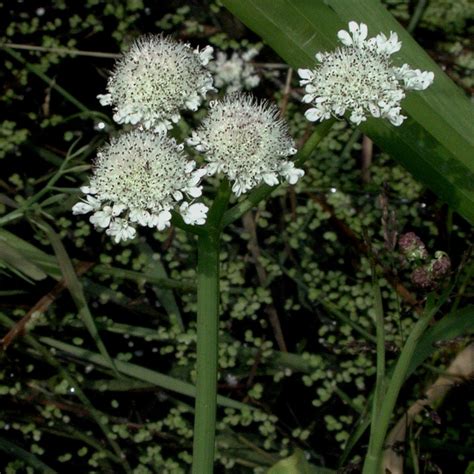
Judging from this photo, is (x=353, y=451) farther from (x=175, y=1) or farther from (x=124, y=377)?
(x=175, y=1)

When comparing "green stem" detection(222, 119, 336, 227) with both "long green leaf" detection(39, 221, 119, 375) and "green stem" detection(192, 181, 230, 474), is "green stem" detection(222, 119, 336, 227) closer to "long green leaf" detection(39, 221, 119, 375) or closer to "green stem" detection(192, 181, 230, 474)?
"green stem" detection(192, 181, 230, 474)

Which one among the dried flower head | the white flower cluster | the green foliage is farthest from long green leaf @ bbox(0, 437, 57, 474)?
the dried flower head

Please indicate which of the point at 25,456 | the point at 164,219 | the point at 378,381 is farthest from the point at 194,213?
the point at 25,456

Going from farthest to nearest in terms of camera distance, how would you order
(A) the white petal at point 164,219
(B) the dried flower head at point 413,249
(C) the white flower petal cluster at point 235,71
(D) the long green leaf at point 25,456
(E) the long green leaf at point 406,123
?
(C) the white flower petal cluster at point 235,71
(D) the long green leaf at point 25,456
(E) the long green leaf at point 406,123
(B) the dried flower head at point 413,249
(A) the white petal at point 164,219

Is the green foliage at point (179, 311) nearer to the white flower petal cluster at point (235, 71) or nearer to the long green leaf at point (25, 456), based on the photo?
the long green leaf at point (25, 456)

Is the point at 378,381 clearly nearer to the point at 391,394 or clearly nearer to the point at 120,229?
the point at 391,394

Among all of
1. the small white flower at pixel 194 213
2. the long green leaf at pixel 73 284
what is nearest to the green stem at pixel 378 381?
the small white flower at pixel 194 213
